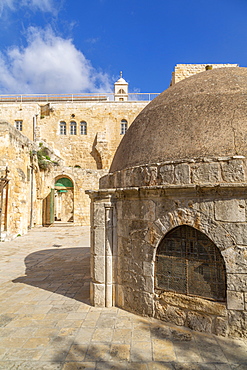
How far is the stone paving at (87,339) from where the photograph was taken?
9.59 ft

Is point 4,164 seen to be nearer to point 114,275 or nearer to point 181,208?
point 114,275

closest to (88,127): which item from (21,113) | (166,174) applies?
(21,113)

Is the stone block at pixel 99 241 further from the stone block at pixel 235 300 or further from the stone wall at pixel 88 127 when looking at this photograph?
the stone wall at pixel 88 127

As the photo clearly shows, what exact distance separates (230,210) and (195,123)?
1433 mm

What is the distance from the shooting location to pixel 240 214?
330cm

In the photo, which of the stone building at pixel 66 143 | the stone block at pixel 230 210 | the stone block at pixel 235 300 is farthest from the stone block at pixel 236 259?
the stone building at pixel 66 143

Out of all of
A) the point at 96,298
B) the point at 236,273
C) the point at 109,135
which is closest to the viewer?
the point at 236,273

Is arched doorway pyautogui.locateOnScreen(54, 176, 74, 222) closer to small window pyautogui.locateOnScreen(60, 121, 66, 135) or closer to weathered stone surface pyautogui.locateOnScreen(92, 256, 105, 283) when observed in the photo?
small window pyautogui.locateOnScreen(60, 121, 66, 135)

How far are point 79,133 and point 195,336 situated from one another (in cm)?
2391

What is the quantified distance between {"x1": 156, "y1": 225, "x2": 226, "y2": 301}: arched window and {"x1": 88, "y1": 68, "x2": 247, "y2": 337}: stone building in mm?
14

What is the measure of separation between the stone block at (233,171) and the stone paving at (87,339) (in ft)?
6.81

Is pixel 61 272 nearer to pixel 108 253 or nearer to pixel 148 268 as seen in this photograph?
pixel 108 253

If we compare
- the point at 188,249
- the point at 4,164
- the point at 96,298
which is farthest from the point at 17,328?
the point at 4,164

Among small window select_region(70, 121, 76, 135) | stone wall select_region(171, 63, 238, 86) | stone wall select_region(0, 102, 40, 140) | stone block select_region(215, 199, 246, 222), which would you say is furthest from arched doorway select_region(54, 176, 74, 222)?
stone block select_region(215, 199, 246, 222)
